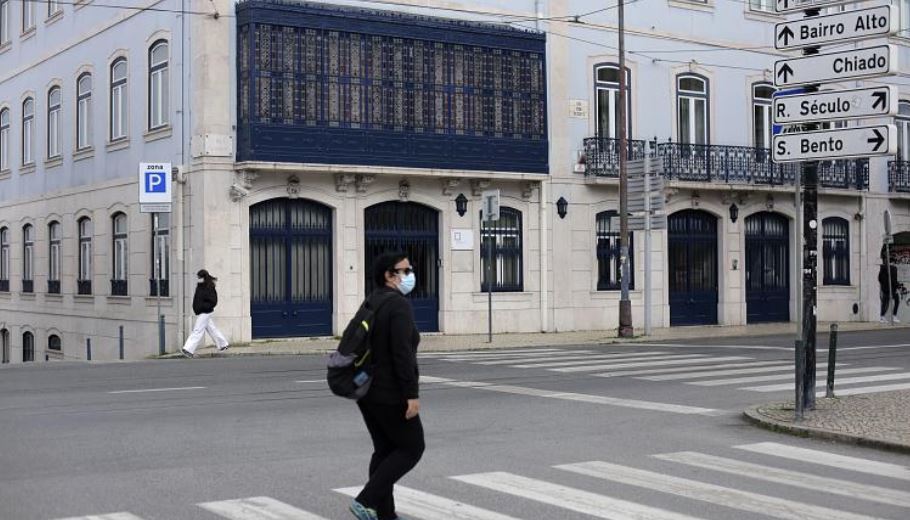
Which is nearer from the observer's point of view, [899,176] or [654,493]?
[654,493]

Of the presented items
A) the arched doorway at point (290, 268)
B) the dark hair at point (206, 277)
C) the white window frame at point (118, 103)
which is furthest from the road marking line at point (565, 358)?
the white window frame at point (118, 103)

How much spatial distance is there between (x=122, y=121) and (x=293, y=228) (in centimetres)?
624

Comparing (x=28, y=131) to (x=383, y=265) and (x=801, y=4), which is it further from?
(x=383, y=265)

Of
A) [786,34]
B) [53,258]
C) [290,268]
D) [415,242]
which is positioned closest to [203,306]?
[290,268]

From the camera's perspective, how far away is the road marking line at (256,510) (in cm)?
770

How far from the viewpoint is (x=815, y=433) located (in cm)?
1115

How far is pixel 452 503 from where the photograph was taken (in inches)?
321

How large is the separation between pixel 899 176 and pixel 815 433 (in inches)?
1079

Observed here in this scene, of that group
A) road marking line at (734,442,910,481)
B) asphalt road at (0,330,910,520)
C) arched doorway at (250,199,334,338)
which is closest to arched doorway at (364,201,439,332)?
arched doorway at (250,199,334,338)

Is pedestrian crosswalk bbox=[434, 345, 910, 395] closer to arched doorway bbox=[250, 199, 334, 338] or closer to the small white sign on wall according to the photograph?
arched doorway bbox=[250, 199, 334, 338]

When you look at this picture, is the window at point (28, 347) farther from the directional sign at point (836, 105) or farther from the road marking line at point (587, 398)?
the directional sign at point (836, 105)

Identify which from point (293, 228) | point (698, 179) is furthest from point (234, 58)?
point (698, 179)

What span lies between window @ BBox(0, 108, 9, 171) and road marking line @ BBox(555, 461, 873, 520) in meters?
32.2

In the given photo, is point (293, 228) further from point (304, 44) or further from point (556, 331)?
point (556, 331)
